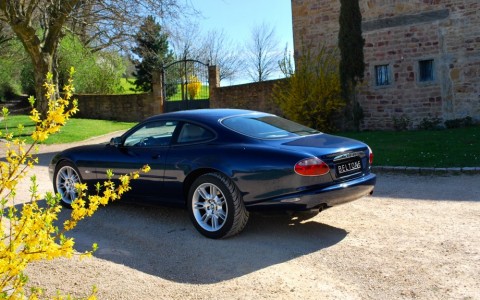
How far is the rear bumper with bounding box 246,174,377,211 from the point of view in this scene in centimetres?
511

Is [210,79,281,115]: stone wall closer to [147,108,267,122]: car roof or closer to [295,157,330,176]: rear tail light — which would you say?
[147,108,267,122]: car roof

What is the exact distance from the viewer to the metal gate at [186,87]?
2461 cm

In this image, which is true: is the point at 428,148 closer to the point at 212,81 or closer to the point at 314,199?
the point at 314,199

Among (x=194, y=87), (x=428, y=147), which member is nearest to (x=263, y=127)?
(x=428, y=147)

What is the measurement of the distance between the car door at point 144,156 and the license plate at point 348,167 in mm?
2097

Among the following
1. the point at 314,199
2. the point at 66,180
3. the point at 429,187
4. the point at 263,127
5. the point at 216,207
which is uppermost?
the point at 263,127

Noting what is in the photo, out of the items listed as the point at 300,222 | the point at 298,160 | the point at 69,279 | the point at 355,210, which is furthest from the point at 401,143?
the point at 69,279

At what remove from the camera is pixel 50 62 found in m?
19.5

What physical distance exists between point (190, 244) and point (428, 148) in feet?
26.1

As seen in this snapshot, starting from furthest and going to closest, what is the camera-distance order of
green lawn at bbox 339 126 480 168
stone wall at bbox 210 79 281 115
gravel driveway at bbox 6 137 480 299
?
stone wall at bbox 210 79 281 115, green lawn at bbox 339 126 480 168, gravel driveway at bbox 6 137 480 299

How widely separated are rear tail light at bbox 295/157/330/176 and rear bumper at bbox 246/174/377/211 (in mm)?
176

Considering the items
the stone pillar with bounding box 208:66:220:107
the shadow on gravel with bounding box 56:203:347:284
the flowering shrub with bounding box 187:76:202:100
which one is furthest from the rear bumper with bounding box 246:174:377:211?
the flowering shrub with bounding box 187:76:202:100

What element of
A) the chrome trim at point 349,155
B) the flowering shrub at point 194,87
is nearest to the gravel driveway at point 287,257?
the chrome trim at point 349,155

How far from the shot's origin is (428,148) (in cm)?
1162
